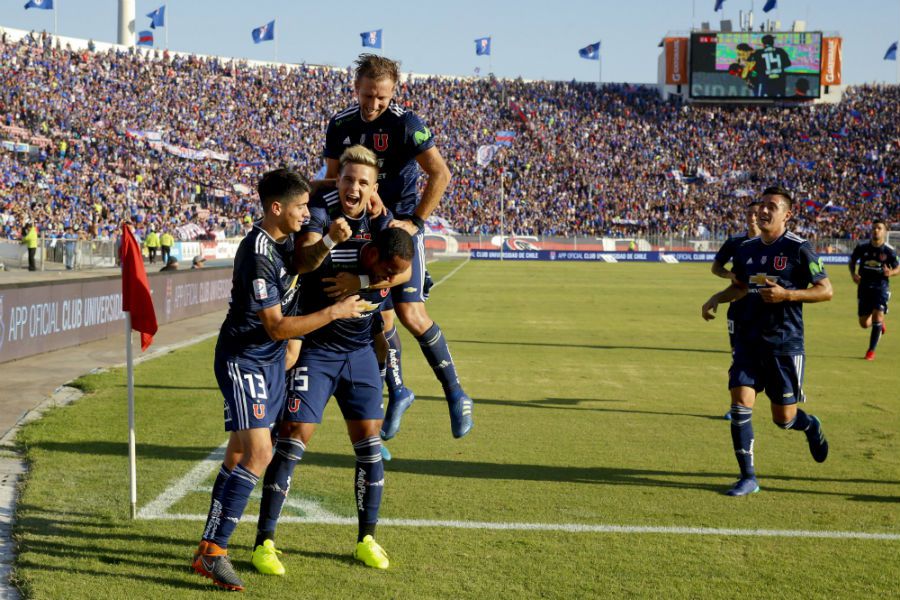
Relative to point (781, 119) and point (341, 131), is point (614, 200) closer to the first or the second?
point (781, 119)

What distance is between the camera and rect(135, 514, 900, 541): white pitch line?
6289mm

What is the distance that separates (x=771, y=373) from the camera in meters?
7.77

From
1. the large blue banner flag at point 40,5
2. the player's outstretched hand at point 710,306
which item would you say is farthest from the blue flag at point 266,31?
the player's outstretched hand at point 710,306

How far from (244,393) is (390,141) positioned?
2.41 meters

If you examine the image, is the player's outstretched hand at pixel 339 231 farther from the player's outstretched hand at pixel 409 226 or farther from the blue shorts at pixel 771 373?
the blue shorts at pixel 771 373

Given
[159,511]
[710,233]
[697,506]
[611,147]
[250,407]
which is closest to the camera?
[250,407]

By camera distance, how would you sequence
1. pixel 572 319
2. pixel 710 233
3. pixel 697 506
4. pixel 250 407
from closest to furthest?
1. pixel 250 407
2. pixel 697 506
3. pixel 572 319
4. pixel 710 233

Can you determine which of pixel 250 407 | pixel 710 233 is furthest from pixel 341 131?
pixel 710 233

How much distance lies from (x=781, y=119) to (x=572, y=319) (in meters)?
63.7

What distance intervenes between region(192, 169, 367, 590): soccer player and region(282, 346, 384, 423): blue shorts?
0.23m

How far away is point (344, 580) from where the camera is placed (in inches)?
207

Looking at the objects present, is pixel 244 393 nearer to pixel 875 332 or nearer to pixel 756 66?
pixel 875 332

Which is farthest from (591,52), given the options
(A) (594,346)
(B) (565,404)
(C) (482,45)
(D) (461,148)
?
(B) (565,404)

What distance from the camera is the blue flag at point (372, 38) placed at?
82.1 meters
